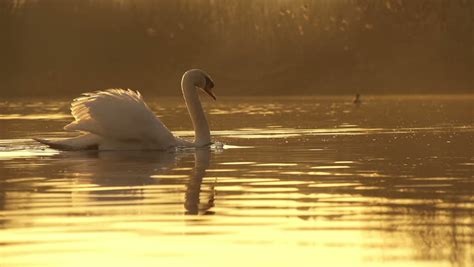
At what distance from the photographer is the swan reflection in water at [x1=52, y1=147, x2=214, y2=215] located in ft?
60.8

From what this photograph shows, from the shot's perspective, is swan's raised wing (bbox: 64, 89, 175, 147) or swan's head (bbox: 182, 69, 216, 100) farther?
swan's head (bbox: 182, 69, 216, 100)

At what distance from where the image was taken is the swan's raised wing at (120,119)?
89.0 feet

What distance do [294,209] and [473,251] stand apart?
3.86 meters

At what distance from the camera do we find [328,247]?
540 inches

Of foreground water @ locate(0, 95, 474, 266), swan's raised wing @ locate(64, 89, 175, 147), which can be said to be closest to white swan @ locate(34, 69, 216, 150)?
swan's raised wing @ locate(64, 89, 175, 147)

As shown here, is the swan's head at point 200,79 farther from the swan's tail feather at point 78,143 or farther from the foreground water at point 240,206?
the swan's tail feather at point 78,143

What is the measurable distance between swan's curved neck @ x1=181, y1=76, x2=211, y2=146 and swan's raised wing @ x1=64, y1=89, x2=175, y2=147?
106 centimetres

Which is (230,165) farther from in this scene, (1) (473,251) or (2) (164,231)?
(1) (473,251)

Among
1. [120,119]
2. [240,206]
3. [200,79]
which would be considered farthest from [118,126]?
[240,206]

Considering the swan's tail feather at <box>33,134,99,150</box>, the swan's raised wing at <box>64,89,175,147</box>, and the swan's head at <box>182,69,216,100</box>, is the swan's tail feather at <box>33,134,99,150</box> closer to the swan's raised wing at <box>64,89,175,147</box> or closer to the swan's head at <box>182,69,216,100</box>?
the swan's raised wing at <box>64,89,175,147</box>

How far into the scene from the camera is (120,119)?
88.7 feet

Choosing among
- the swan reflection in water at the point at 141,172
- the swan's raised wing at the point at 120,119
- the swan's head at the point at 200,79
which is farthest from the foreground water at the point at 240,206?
the swan's head at the point at 200,79

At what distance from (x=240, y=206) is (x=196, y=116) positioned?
1248cm

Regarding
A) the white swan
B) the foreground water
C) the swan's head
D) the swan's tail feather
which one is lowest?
the foreground water
